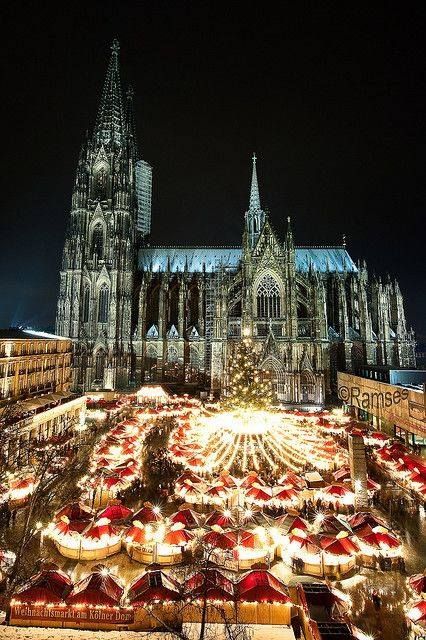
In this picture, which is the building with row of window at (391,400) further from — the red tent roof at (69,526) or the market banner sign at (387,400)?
the red tent roof at (69,526)

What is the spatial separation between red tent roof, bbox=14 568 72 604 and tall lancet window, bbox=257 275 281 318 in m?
46.1

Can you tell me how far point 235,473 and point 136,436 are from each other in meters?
9.18

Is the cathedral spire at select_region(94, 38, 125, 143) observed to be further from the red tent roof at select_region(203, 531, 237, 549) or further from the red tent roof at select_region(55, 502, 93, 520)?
the red tent roof at select_region(203, 531, 237, 549)

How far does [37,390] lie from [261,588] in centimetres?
3311

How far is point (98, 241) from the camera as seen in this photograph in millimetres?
60781

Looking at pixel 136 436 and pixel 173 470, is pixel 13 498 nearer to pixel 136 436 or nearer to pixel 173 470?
pixel 173 470

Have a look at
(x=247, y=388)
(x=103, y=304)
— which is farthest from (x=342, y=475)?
(x=103, y=304)

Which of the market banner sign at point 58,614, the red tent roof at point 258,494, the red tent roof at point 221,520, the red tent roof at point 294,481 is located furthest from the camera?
the red tent roof at point 294,481

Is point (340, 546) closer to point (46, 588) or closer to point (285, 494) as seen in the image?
point (285, 494)

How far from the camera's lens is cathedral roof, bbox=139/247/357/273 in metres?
65.4

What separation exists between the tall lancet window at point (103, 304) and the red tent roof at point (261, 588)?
4988 centimetres

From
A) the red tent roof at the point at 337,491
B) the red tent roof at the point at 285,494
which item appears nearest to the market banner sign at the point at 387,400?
the red tent roof at the point at 337,491

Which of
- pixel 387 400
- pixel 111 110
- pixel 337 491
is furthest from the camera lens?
pixel 111 110

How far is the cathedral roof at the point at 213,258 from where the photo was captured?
215 ft
